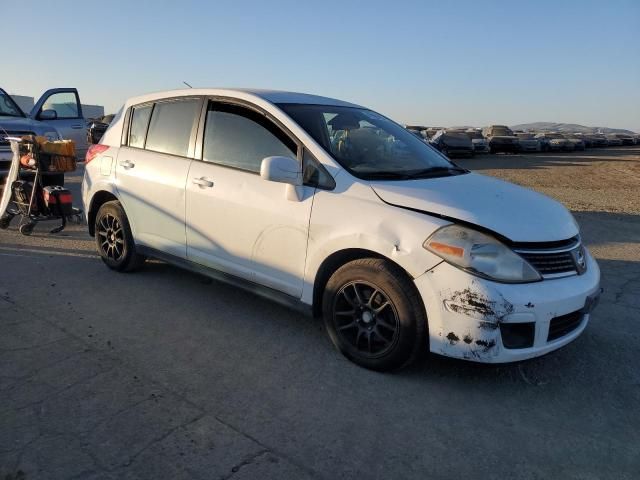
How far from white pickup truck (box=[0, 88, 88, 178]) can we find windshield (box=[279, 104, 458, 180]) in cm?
604

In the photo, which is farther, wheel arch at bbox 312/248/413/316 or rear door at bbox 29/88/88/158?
rear door at bbox 29/88/88/158

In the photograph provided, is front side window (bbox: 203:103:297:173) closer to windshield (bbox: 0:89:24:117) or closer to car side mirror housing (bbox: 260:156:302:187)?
car side mirror housing (bbox: 260:156:302:187)

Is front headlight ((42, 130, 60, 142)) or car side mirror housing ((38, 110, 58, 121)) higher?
car side mirror housing ((38, 110, 58, 121))

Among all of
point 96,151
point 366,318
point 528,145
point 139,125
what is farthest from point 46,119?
point 528,145

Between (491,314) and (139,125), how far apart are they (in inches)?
147

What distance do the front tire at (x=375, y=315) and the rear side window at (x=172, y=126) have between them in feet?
6.46

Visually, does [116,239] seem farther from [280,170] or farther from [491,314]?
[491,314]

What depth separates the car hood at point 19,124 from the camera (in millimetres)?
8312

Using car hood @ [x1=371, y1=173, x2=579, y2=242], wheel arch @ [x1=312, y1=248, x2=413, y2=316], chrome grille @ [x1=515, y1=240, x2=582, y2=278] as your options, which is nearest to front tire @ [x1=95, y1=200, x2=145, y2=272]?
wheel arch @ [x1=312, y1=248, x2=413, y2=316]

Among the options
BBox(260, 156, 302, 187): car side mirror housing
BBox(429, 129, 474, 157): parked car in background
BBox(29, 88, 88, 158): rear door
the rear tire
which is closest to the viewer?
BBox(260, 156, 302, 187): car side mirror housing

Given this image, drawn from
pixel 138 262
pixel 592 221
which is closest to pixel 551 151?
pixel 592 221

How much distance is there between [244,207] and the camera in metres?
3.86

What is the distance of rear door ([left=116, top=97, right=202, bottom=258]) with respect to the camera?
4.43 metres

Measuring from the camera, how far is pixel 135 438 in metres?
2.57
